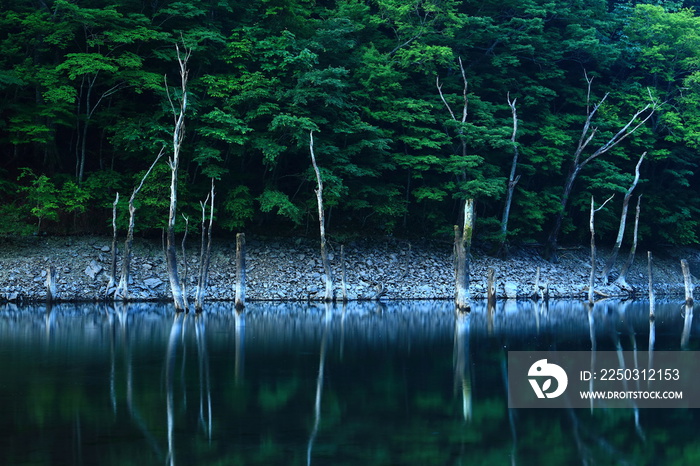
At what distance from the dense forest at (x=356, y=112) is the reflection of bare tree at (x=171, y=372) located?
10.9m

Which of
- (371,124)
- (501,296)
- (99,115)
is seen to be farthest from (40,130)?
(501,296)

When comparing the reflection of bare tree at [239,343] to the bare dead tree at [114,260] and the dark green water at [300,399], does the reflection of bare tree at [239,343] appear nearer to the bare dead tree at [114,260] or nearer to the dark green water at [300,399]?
the dark green water at [300,399]

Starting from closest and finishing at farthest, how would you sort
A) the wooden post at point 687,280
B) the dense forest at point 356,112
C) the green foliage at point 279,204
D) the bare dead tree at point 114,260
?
1. the bare dead tree at point 114,260
2. the wooden post at point 687,280
3. the dense forest at point 356,112
4. the green foliage at point 279,204

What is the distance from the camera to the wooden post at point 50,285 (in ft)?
108

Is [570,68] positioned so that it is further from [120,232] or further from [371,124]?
[120,232]

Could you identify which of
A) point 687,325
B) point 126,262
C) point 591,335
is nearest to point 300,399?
point 591,335

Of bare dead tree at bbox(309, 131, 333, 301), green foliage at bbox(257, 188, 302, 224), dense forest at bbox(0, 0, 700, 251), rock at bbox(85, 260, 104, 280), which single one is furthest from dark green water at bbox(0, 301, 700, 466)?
dense forest at bbox(0, 0, 700, 251)

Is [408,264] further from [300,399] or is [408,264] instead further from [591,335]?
[300,399]

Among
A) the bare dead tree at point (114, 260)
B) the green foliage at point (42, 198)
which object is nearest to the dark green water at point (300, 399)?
the bare dead tree at point (114, 260)

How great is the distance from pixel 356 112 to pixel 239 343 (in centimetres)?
2170

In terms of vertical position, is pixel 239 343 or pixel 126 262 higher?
pixel 126 262

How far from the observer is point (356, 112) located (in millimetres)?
41406

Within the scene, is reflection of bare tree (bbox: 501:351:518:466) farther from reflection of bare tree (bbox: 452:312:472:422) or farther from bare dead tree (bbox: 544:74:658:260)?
bare dead tree (bbox: 544:74:658:260)

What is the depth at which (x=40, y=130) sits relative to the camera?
34.7 m
